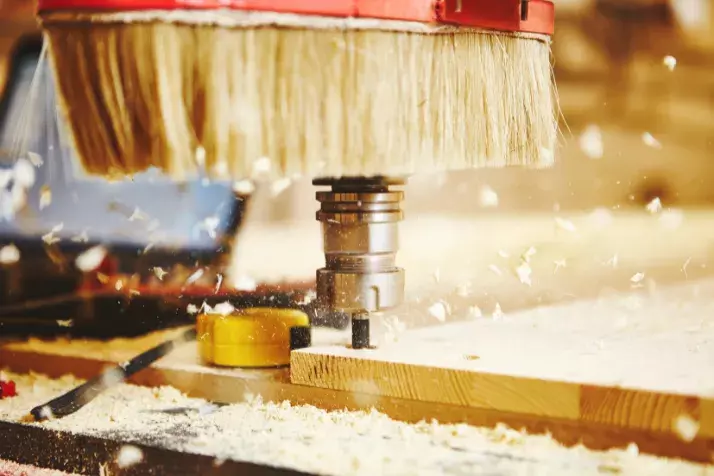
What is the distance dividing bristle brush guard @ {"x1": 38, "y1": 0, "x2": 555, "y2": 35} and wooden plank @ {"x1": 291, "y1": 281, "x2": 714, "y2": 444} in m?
0.33

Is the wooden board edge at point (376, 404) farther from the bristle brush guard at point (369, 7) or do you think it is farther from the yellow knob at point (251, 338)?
the bristle brush guard at point (369, 7)

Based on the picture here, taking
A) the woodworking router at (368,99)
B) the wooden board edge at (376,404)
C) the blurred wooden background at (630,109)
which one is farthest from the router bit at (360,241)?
the blurred wooden background at (630,109)

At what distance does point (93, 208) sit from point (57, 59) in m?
0.59

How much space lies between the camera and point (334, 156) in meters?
0.78

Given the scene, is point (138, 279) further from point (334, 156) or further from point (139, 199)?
point (334, 156)

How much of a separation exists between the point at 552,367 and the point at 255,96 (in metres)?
0.39

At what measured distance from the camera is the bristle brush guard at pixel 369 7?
0.74 metres

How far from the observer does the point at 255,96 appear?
2.50 ft

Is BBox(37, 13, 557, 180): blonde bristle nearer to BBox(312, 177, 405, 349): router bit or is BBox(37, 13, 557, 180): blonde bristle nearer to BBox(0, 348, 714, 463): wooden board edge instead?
BBox(312, 177, 405, 349): router bit

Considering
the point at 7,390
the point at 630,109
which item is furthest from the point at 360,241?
the point at 630,109

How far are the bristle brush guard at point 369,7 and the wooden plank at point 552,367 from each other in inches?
13.1

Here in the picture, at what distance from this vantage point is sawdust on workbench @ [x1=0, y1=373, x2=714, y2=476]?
0.76 meters

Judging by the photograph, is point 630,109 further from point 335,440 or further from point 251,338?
point 335,440

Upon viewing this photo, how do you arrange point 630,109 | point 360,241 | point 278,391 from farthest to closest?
point 630,109 < point 278,391 < point 360,241
